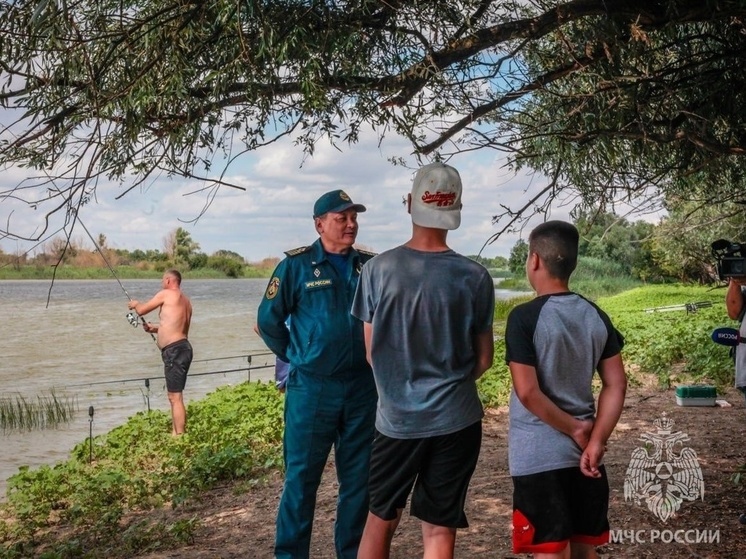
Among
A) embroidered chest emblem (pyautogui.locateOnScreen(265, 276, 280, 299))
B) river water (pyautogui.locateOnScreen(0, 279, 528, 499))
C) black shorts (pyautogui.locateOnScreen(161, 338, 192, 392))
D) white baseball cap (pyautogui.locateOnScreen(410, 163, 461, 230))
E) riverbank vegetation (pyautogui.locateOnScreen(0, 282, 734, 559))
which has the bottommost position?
river water (pyautogui.locateOnScreen(0, 279, 528, 499))

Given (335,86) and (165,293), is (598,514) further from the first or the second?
(165,293)

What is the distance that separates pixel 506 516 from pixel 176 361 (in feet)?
19.1

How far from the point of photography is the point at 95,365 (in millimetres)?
26188

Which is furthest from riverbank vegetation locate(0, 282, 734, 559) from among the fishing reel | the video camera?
the video camera

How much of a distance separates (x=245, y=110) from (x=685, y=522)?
3590mm

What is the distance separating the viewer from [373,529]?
3377 millimetres

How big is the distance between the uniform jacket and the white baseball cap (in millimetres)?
893

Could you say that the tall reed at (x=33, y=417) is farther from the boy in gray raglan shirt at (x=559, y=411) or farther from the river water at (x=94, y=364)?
the boy in gray raglan shirt at (x=559, y=411)

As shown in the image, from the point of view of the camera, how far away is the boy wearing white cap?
3240 mm

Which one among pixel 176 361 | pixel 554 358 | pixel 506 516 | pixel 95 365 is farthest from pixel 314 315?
pixel 95 365

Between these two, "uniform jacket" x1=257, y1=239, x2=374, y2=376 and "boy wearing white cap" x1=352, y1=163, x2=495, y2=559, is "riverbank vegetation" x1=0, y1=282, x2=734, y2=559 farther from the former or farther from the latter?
"boy wearing white cap" x1=352, y1=163, x2=495, y2=559

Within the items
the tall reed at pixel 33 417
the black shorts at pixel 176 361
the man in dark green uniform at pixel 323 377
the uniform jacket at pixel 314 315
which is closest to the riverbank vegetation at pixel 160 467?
the black shorts at pixel 176 361

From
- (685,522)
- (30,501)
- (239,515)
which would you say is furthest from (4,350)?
(685,522)

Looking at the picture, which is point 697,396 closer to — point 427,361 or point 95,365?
point 427,361
